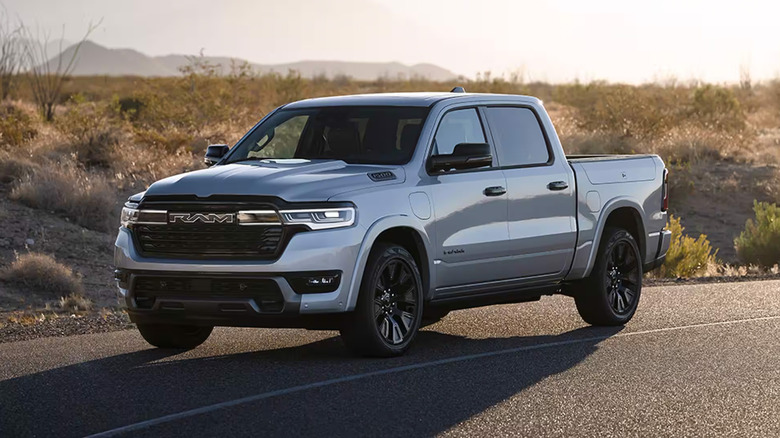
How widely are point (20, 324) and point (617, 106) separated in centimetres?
3001

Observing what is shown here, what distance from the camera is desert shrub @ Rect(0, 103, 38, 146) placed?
26.8m

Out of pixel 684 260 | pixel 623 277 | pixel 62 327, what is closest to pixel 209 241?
pixel 62 327

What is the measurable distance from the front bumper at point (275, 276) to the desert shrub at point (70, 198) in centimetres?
1260

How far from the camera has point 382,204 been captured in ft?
32.4

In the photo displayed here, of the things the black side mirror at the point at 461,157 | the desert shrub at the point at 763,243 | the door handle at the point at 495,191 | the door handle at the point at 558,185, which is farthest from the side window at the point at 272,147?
the desert shrub at the point at 763,243

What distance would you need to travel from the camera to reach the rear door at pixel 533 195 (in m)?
11.3

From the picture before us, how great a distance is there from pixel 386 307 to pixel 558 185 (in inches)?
96.6

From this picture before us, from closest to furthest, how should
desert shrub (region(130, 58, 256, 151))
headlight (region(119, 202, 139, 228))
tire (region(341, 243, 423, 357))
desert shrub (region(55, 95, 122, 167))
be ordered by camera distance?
tire (region(341, 243, 423, 357)) → headlight (region(119, 202, 139, 228)) → desert shrub (region(55, 95, 122, 167)) → desert shrub (region(130, 58, 256, 151))

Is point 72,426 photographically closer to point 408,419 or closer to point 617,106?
point 408,419

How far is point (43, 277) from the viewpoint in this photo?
706 inches

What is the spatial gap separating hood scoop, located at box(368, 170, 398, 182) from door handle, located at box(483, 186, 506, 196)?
1.05m

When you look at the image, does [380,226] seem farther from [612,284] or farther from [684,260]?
[684,260]

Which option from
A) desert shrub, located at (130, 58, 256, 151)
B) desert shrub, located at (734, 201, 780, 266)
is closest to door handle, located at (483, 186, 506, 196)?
desert shrub, located at (734, 201, 780, 266)

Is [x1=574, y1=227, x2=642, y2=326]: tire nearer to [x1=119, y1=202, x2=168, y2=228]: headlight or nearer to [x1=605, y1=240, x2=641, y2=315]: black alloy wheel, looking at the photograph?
[x1=605, y1=240, x2=641, y2=315]: black alloy wheel
